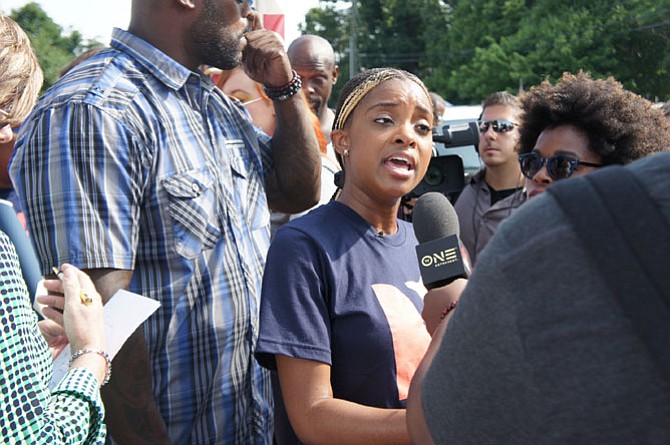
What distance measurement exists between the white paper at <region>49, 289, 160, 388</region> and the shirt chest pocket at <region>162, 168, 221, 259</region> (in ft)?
0.92

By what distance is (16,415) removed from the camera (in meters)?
1.33

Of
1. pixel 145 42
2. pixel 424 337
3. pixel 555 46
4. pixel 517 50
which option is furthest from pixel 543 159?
pixel 517 50

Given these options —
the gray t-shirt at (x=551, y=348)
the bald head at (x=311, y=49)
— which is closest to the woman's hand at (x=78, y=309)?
the gray t-shirt at (x=551, y=348)

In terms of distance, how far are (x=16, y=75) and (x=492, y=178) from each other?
11.3ft

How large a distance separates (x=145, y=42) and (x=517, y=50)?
2944cm

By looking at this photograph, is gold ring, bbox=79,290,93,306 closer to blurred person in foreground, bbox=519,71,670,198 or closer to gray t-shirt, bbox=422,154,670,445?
gray t-shirt, bbox=422,154,670,445

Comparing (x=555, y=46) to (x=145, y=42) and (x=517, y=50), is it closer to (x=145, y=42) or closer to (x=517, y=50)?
(x=517, y=50)

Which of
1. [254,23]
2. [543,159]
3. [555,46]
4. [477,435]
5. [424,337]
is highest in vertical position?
[555,46]

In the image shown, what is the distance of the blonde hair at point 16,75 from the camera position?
174 cm

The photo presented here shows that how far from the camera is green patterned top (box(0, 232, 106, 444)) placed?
1326mm

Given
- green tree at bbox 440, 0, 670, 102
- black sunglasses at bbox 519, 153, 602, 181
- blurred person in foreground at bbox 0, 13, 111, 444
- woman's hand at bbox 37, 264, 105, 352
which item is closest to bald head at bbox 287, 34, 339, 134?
black sunglasses at bbox 519, 153, 602, 181

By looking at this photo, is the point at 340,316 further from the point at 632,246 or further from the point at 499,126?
the point at 499,126

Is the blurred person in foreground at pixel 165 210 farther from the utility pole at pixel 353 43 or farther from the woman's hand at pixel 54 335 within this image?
the utility pole at pixel 353 43

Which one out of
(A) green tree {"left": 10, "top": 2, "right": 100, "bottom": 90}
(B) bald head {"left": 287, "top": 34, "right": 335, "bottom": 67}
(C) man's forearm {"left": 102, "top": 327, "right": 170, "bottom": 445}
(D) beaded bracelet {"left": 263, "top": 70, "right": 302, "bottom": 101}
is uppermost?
(A) green tree {"left": 10, "top": 2, "right": 100, "bottom": 90}
